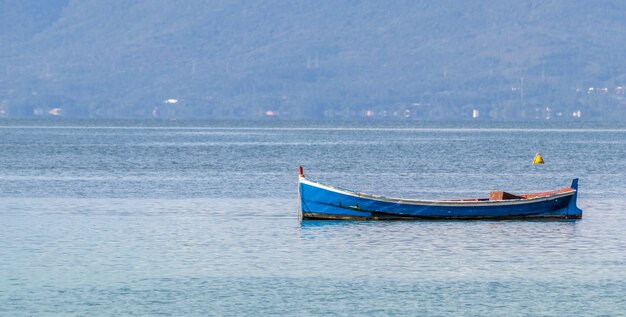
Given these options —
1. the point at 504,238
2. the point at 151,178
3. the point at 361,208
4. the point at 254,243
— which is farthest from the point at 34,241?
the point at 151,178

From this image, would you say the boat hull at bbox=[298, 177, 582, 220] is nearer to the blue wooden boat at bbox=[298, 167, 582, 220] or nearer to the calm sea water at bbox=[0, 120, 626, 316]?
the blue wooden boat at bbox=[298, 167, 582, 220]

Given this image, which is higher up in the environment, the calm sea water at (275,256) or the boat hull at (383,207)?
the boat hull at (383,207)

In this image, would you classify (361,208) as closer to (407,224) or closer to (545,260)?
(407,224)

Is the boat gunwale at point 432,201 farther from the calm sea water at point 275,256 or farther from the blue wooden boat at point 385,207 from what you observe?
the calm sea water at point 275,256

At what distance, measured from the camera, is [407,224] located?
6088 centimetres

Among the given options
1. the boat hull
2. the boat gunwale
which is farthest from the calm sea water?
the boat gunwale

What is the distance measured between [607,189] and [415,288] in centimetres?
4792

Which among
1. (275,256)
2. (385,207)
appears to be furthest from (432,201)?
(275,256)

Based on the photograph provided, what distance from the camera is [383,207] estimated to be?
61.8 metres

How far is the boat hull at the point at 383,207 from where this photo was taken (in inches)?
2424

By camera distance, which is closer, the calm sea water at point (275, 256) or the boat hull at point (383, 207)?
the calm sea water at point (275, 256)

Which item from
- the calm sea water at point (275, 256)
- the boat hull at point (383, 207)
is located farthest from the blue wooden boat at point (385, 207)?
the calm sea water at point (275, 256)

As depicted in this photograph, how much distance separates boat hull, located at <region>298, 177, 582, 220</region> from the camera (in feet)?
202

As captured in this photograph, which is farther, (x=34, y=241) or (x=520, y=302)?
(x=34, y=241)
